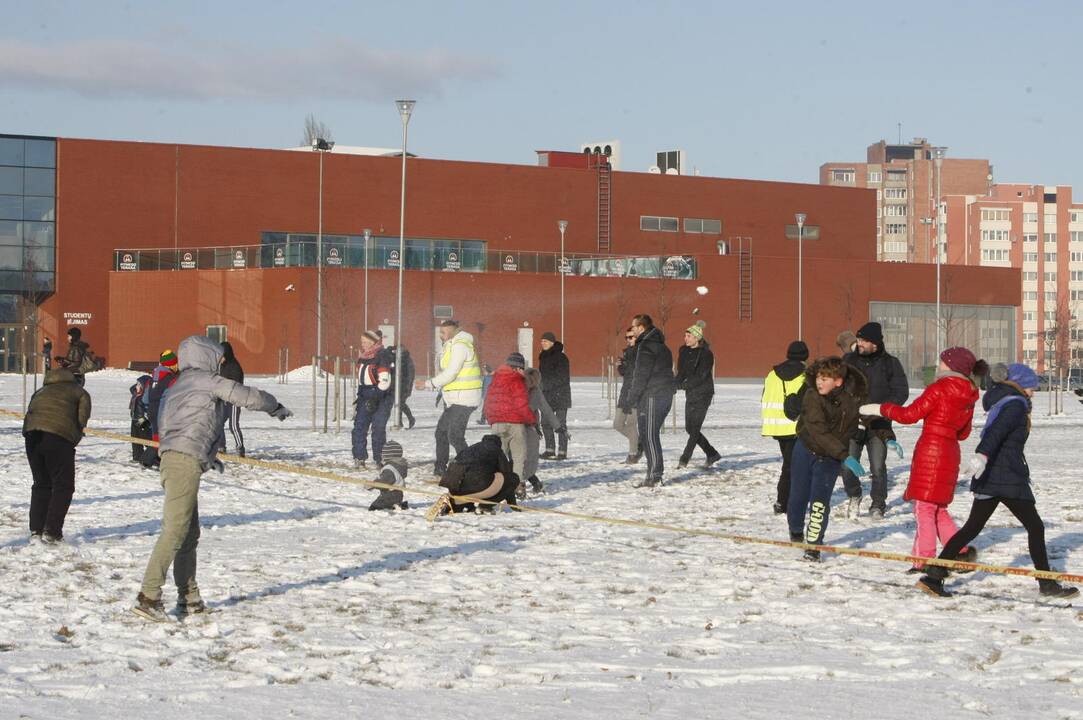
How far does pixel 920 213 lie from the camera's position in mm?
170500

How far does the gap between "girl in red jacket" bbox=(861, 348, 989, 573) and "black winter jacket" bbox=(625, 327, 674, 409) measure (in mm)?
5881

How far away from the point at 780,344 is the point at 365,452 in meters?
51.2

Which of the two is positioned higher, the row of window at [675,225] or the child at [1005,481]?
the row of window at [675,225]

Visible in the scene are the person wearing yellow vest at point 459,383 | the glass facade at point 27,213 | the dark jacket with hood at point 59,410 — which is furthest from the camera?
the glass facade at point 27,213

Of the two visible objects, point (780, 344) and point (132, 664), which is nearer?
point (132, 664)

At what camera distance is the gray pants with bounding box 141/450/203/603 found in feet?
26.9

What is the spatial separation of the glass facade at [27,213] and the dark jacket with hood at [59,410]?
53.4m

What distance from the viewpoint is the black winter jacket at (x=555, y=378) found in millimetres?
19656

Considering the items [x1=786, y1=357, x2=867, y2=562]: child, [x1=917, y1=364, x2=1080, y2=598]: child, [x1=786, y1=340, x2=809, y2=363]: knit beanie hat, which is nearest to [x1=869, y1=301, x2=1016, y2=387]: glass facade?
[x1=786, y1=340, x2=809, y2=363]: knit beanie hat

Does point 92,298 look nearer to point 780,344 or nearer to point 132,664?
point 780,344

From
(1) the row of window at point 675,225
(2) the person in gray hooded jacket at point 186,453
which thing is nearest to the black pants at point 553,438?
(2) the person in gray hooded jacket at point 186,453

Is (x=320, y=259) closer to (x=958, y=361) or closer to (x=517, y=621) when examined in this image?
(x=958, y=361)

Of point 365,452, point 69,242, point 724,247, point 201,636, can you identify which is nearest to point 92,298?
point 69,242

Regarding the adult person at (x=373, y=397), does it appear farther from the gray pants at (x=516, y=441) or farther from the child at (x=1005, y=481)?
the child at (x=1005, y=481)
